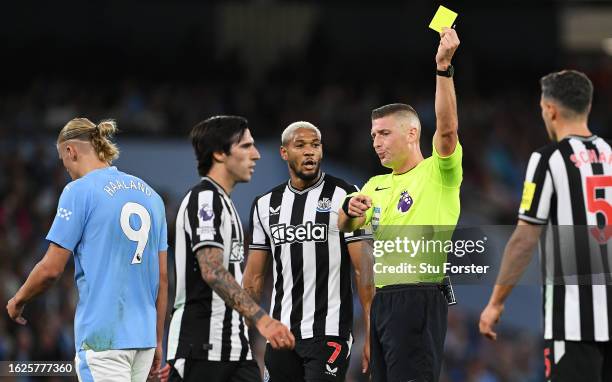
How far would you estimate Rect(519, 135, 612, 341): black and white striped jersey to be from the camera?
519 centimetres

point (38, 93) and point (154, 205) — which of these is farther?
point (38, 93)

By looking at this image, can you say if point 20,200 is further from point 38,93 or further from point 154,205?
point 154,205

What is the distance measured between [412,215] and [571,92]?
1.20 metres

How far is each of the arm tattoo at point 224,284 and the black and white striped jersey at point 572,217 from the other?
144 cm

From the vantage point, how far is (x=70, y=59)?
725 inches

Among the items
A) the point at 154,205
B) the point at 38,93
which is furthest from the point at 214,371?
the point at 38,93

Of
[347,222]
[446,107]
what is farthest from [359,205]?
[446,107]

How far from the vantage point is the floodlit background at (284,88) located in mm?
13945

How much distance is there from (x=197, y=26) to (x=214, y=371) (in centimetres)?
1434

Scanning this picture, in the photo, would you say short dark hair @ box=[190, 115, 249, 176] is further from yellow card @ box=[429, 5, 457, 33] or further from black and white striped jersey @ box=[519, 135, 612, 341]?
black and white striped jersey @ box=[519, 135, 612, 341]

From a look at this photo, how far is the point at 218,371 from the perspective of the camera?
18.4ft

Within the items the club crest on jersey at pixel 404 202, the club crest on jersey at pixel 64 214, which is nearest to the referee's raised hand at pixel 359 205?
the club crest on jersey at pixel 404 202

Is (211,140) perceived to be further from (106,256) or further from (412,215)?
(412,215)

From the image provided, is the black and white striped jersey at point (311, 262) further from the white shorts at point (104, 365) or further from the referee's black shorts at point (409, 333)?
the white shorts at point (104, 365)
